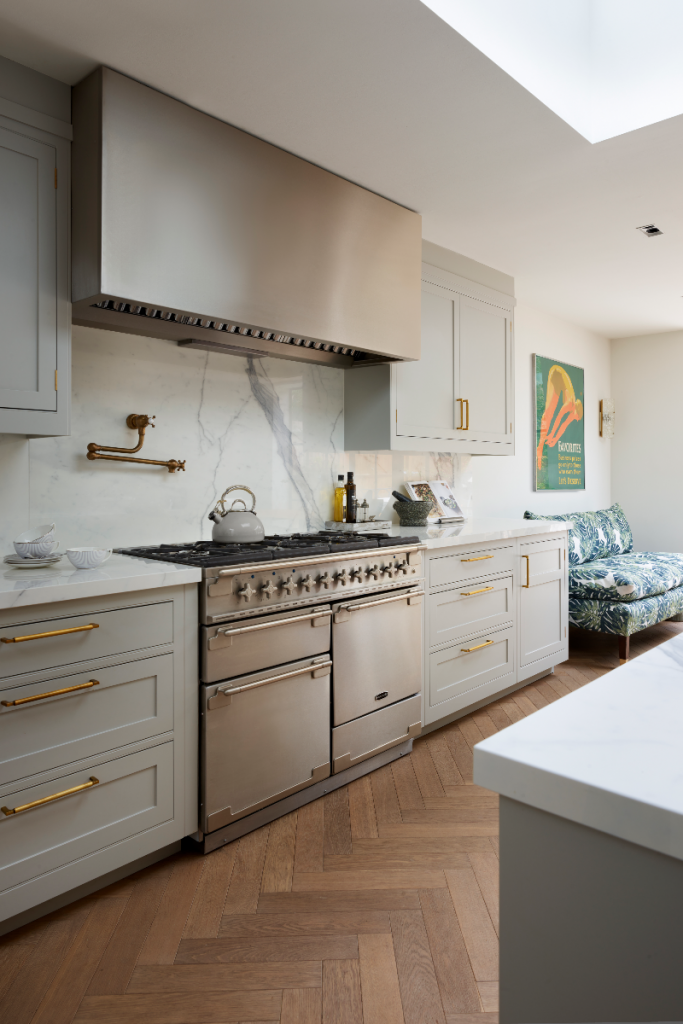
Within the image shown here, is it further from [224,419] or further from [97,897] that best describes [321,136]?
[97,897]

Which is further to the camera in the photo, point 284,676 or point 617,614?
point 617,614

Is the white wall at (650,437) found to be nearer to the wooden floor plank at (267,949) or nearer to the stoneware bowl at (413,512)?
the stoneware bowl at (413,512)

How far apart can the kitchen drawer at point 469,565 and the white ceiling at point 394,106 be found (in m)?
1.65

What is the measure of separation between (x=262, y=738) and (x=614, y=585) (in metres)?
2.90

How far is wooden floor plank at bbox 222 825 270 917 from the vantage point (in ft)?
6.11

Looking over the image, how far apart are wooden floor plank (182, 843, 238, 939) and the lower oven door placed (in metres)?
0.10

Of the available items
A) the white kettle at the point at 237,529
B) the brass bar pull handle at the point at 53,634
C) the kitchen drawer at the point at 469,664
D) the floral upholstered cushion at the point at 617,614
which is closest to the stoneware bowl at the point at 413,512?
the kitchen drawer at the point at 469,664

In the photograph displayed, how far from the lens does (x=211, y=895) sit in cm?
190

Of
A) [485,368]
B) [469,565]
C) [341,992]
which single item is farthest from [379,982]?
[485,368]

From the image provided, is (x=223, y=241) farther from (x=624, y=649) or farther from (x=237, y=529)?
(x=624, y=649)

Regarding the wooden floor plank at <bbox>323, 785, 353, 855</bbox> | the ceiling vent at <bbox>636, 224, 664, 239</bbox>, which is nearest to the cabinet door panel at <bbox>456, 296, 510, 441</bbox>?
the ceiling vent at <bbox>636, 224, 664, 239</bbox>

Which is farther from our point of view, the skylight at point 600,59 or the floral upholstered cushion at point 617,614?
the floral upholstered cushion at point 617,614

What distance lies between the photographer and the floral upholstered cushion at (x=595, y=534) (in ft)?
15.4

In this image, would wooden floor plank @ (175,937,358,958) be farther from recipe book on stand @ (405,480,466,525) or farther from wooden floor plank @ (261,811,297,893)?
recipe book on stand @ (405,480,466,525)
